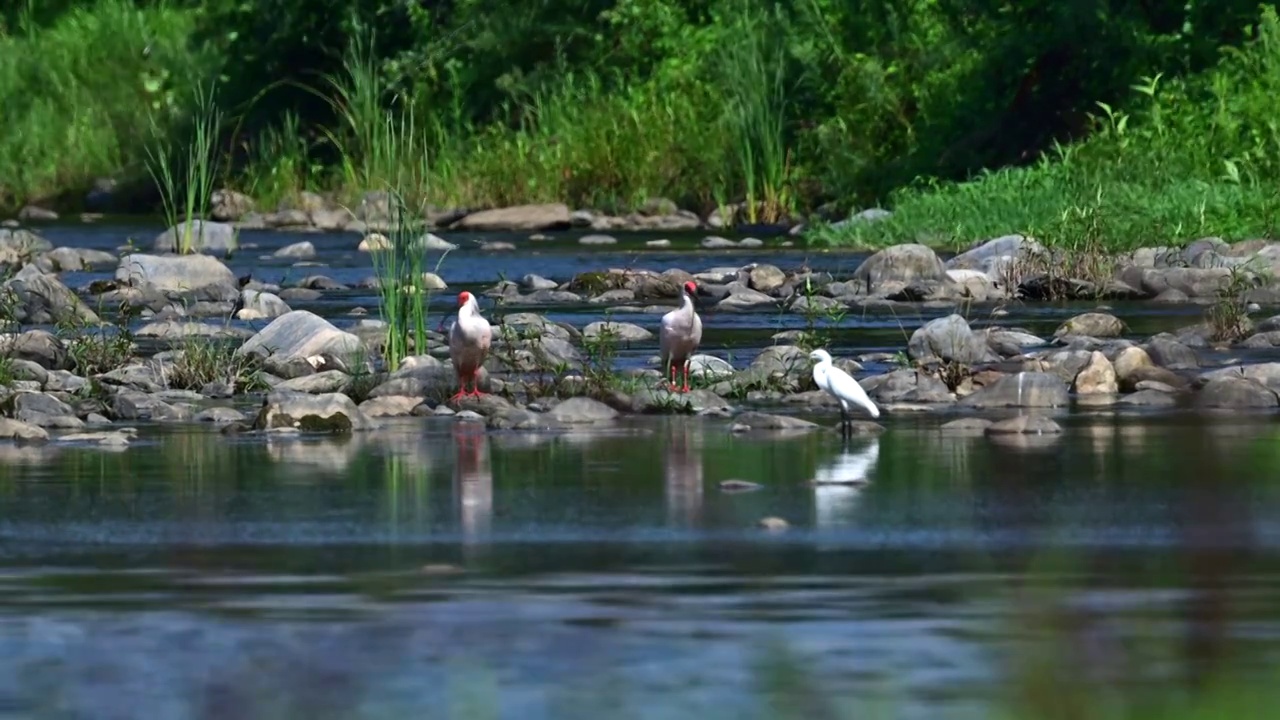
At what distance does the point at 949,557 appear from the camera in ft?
26.5

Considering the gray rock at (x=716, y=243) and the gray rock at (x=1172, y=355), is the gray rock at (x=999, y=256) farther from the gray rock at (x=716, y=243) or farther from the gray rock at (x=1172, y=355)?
the gray rock at (x=1172, y=355)

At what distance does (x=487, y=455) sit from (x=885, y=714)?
223 inches

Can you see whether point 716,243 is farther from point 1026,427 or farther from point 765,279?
point 1026,427

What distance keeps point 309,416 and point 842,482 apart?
126 inches

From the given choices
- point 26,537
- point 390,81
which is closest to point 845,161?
point 390,81

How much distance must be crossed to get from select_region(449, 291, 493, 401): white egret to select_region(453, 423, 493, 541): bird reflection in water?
60cm

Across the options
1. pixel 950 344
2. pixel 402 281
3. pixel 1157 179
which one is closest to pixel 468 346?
pixel 402 281

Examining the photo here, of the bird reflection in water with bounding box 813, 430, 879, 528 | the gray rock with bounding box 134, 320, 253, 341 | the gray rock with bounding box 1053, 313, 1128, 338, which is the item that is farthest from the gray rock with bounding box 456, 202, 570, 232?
the bird reflection in water with bounding box 813, 430, 879, 528

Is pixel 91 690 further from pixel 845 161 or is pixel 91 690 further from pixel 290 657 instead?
pixel 845 161

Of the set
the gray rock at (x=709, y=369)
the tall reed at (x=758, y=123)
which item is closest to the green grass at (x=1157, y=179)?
the tall reed at (x=758, y=123)

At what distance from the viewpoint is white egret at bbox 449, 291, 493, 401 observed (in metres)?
12.9

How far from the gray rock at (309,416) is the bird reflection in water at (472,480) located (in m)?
0.48

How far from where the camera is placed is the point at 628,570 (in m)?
7.90

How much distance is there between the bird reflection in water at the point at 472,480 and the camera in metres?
9.06
